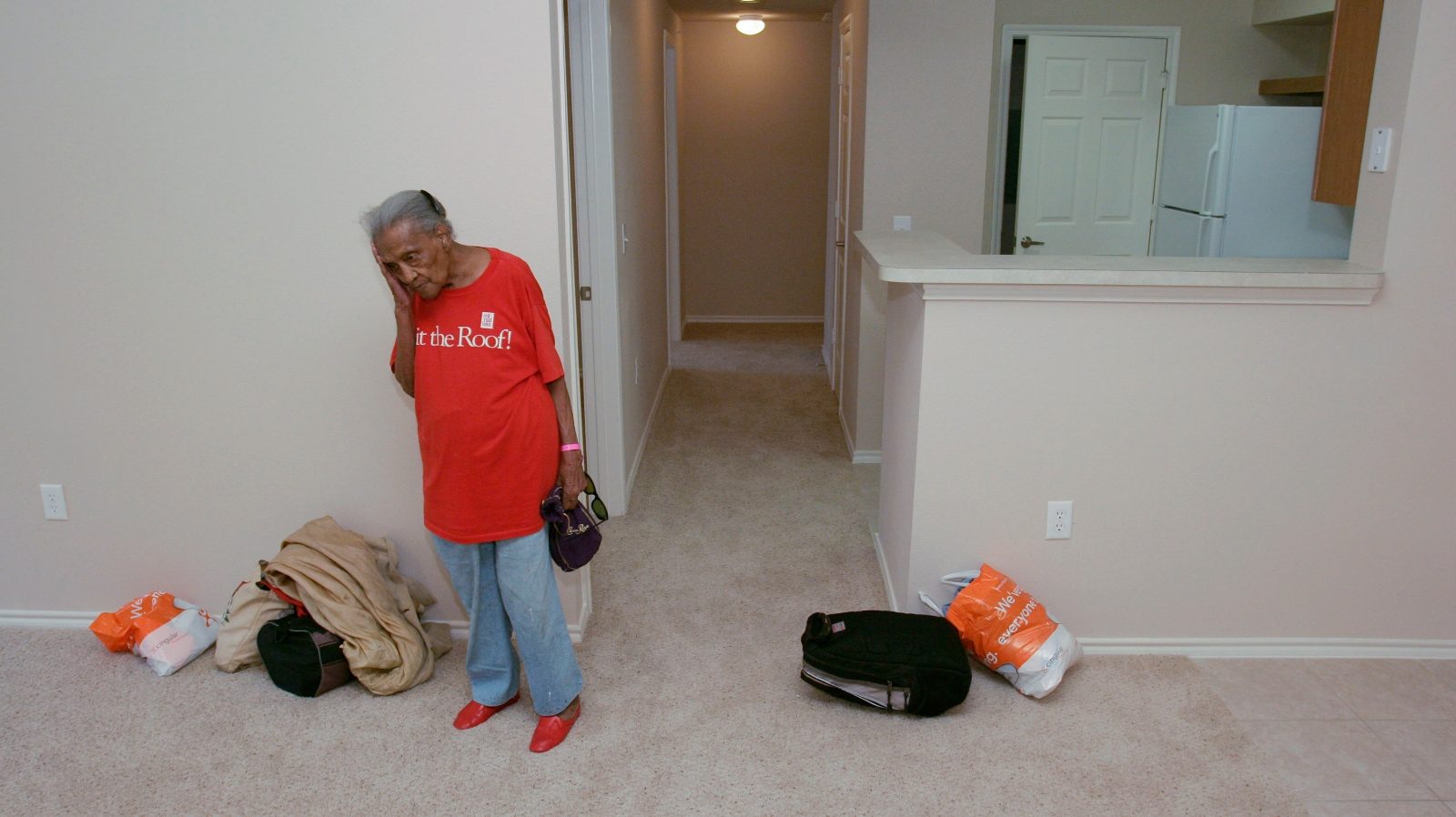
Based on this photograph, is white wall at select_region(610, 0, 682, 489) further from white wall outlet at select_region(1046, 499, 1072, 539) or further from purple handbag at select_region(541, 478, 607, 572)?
white wall outlet at select_region(1046, 499, 1072, 539)

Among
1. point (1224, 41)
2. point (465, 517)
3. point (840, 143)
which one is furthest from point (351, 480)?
point (1224, 41)

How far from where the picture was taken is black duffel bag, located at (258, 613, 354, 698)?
2.65m

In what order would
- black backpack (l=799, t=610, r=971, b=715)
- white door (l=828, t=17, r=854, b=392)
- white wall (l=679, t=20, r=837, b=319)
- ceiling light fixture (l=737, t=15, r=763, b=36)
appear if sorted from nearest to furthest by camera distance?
black backpack (l=799, t=610, r=971, b=715), white door (l=828, t=17, r=854, b=392), ceiling light fixture (l=737, t=15, r=763, b=36), white wall (l=679, t=20, r=837, b=319)

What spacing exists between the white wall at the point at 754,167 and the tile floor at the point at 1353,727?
5.34 metres

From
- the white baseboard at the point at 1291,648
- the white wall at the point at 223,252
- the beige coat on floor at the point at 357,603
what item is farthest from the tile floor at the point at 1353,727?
the beige coat on floor at the point at 357,603

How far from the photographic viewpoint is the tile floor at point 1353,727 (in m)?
2.27

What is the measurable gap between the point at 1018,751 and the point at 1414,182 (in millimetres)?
1695

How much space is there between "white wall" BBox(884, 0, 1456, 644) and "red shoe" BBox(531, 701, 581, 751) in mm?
1012

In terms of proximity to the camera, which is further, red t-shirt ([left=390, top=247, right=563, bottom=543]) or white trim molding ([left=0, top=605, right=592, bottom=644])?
white trim molding ([left=0, top=605, right=592, bottom=644])

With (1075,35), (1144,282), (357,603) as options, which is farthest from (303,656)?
(1075,35)

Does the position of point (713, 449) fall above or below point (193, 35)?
below

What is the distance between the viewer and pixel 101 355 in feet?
9.30

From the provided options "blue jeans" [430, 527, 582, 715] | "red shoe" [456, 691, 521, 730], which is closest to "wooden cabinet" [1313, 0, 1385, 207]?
"blue jeans" [430, 527, 582, 715]

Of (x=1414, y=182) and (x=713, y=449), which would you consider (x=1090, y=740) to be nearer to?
(x=1414, y=182)
